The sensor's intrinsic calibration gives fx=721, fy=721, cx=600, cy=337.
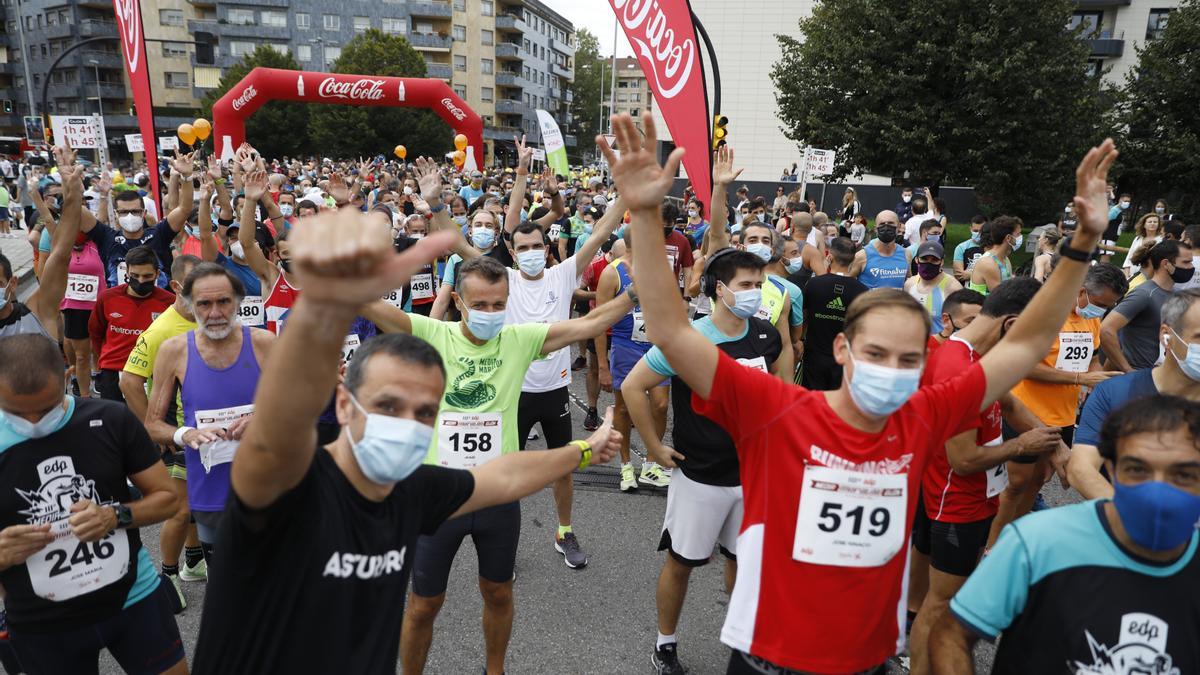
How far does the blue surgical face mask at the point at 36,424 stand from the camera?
8.16 feet

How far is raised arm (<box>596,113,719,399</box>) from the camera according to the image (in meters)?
2.10

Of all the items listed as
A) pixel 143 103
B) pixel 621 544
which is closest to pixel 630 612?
pixel 621 544

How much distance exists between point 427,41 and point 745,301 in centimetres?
7157

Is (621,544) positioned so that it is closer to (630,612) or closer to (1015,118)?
(630,612)

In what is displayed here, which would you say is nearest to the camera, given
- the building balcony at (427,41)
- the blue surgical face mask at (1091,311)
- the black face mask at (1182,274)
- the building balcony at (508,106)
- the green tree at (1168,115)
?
the blue surgical face mask at (1091,311)

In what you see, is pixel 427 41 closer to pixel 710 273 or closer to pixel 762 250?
pixel 762 250

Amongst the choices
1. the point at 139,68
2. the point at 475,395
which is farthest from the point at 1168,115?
the point at 475,395

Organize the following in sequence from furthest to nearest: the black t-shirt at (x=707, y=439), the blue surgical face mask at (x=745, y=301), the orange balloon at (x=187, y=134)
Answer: the orange balloon at (x=187, y=134) < the blue surgical face mask at (x=745, y=301) < the black t-shirt at (x=707, y=439)

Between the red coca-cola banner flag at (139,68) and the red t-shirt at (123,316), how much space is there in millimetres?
3462

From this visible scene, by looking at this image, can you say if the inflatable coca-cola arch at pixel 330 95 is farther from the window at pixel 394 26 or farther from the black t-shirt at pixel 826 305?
the window at pixel 394 26

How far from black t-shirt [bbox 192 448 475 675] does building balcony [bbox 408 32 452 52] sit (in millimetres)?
73176

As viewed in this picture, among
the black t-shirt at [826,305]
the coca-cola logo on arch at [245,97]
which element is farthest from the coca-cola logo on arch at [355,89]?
the black t-shirt at [826,305]

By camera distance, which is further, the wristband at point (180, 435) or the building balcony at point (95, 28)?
the building balcony at point (95, 28)

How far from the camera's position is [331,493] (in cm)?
180
